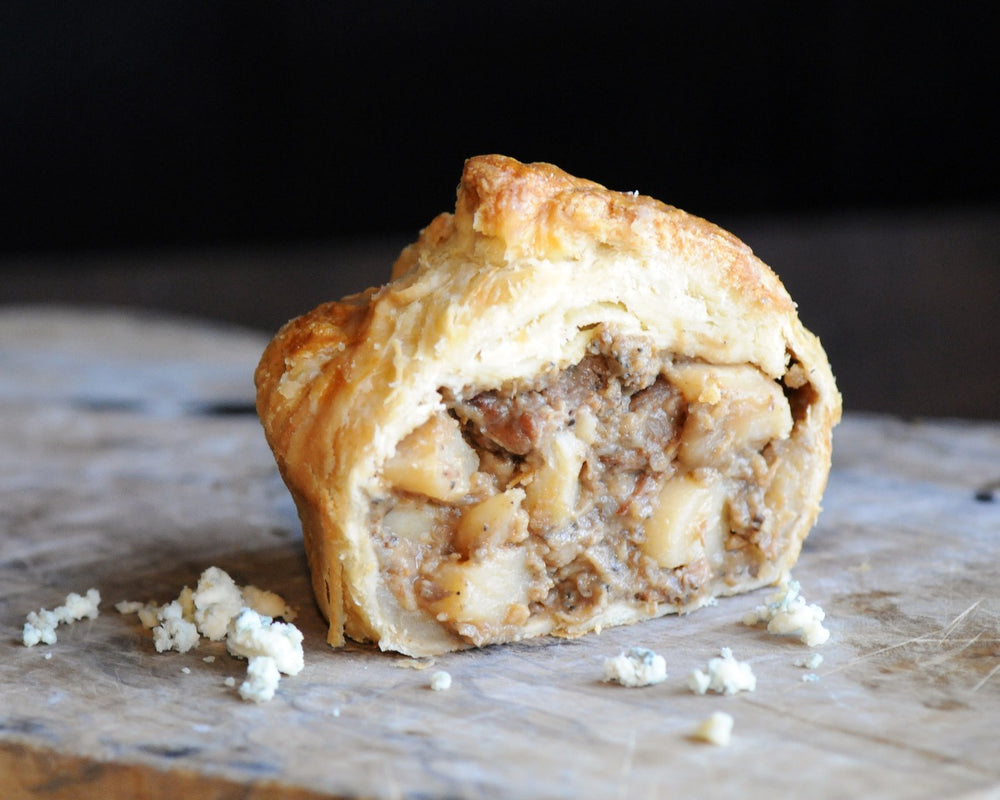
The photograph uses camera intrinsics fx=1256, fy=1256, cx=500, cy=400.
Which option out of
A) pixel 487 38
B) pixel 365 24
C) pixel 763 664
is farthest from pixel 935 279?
pixel 763 664

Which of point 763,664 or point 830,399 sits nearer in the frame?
point 763,664

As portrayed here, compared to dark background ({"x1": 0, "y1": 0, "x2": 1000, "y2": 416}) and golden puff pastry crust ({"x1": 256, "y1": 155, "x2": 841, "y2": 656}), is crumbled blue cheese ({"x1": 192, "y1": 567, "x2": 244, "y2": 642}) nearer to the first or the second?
golden puff pastry crust ({"x1": 256, "y1": 155, "x2": 841, "y2": 656})

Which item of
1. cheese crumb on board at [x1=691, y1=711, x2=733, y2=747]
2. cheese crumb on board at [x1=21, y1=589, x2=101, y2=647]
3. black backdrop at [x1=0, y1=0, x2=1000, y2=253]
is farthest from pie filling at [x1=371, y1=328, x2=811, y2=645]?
black backdrop at [x1=0, y1=0, x2=1000, y2=253]

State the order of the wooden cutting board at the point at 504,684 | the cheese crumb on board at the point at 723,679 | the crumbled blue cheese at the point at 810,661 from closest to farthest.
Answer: the wooden cutting board at the point at 504,684
the cheese crumb on board at the point at 723,679
the crumbled blue cheese at the point at 810,661

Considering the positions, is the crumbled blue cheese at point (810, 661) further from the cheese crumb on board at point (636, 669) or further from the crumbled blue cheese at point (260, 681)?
the crumbled blue cheese at point (260, 681)

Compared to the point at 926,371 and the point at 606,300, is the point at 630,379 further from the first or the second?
the point at 926,371

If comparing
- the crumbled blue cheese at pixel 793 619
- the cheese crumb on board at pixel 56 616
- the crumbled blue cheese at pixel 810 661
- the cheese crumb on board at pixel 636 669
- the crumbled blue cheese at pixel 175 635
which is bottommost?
the cheese crumb on board at pixel 56 616

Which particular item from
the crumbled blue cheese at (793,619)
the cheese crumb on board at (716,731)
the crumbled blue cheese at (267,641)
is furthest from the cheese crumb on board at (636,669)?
the crumbled blue cheese at (267,641)
